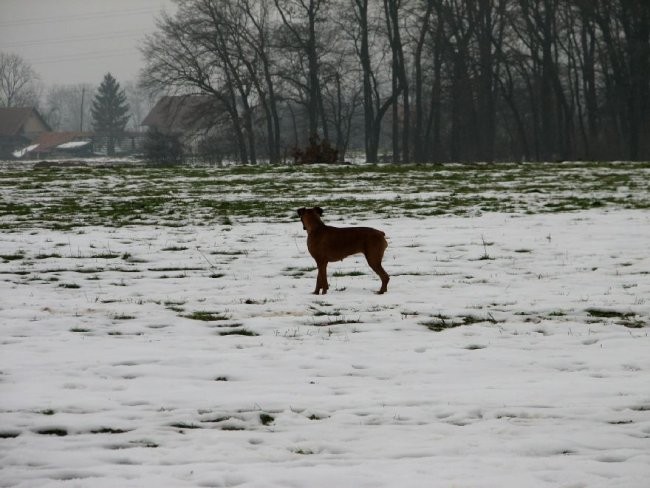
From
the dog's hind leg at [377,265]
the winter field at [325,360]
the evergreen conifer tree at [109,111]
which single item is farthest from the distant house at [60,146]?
the dog's hind leg at [377,265]

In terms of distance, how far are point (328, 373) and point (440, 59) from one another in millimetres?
41057

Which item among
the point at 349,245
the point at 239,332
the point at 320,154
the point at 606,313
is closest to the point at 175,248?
the point at 349,245

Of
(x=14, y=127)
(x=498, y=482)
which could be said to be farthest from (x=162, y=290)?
(x=14, y=127)

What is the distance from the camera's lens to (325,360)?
5820 mm

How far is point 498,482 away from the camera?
3.62m

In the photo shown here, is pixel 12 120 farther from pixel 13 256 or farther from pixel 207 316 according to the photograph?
pixel 207 316

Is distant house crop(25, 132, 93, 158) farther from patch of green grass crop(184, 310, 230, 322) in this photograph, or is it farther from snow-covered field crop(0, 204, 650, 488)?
patch of green grass crop(184, 310, 230, 322)

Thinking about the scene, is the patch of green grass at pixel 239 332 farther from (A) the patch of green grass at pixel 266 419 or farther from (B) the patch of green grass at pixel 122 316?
(A) the patch of green grass at pixel 266 419

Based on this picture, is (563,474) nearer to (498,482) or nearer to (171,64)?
(498,482)

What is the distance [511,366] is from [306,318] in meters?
2.21

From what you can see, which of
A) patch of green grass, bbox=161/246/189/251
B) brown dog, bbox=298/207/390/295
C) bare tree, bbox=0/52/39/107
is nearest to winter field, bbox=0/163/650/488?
patch of green grass, bbox=161/246/189/251

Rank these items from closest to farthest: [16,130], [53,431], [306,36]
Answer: [53,431] → [306,36] → [16,130]

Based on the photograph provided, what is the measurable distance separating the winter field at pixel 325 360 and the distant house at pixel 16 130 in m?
96.3

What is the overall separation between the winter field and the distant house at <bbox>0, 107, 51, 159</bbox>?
96.3 m
